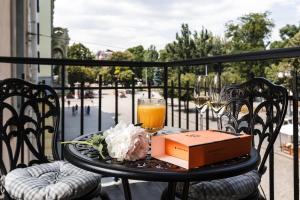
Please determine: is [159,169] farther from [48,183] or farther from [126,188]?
[48,183]

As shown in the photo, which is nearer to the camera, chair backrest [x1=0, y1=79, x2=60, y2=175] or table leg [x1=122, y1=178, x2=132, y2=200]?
table leg [x1=122, y1=178, x2=132, y2=200]

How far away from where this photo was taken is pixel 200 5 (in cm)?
3312

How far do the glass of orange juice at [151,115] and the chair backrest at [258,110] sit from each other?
1.28 feet

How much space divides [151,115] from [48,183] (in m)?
0.68

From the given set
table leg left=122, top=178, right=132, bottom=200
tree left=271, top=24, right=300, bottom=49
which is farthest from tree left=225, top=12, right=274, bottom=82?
table leg left=122, top=178, right=132, bottom=200

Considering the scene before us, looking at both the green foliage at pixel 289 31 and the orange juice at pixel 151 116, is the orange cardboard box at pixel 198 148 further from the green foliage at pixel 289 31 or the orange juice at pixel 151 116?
the green foliage at pixel 289 31

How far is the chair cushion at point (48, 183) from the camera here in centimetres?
138

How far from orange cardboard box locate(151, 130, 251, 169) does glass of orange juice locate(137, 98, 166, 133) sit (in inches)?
9.7

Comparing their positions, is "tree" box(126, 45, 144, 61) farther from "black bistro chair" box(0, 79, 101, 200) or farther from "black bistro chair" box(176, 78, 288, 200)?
"black bistro chair" box(176, 78, 288, 200)

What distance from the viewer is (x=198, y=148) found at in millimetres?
893

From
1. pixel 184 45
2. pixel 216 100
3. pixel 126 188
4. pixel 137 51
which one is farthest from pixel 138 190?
pixel 137 51

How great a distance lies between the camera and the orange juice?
1.25 metres

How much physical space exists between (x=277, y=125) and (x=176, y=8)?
117 feet

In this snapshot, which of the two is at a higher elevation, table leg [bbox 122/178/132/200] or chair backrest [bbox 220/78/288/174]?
chair backrest [bbox 220/78/288/174]
